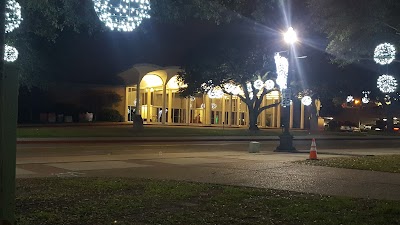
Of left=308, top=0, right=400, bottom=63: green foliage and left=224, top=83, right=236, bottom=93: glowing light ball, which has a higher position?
left=224, top=83, right=236, bottom=93: glowing light ball

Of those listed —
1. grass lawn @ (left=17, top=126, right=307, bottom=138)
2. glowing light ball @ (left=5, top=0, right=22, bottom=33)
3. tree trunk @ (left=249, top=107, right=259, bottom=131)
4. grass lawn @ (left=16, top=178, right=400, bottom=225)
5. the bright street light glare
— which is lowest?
grass lawn @ (left=16, top=178, right=400, bottom=225)

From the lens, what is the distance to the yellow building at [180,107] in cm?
6178

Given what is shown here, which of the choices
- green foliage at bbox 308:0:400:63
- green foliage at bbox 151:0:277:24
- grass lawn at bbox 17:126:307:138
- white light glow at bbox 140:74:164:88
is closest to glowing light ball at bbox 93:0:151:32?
green foliage at bbox 151:0:277:24

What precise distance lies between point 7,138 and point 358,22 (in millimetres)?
11033

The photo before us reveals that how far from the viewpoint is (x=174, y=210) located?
25.0ft

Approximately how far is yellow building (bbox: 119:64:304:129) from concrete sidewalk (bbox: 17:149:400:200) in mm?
44299

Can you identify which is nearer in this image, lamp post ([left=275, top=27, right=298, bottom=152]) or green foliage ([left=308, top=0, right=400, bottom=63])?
green foliage ([left=308, top=0, right=400, bottom=63])

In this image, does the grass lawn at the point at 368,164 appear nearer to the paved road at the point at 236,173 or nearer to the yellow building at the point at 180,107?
the paved road at the point at 236,173

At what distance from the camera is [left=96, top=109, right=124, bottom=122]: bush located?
5675cm

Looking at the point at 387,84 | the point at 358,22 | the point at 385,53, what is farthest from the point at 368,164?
the point at 358,22

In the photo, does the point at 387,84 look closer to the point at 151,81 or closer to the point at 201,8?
the point at 201,8

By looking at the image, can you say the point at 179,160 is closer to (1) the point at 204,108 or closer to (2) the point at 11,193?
(2) the point at 11,193

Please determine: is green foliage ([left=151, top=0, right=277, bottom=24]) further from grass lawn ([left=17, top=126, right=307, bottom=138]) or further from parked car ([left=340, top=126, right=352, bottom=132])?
parked car ([left=340, top=126, right=352, bottom=132])

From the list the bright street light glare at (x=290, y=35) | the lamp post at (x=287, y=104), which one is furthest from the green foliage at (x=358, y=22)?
the lamp post at (x=287, y=104)
